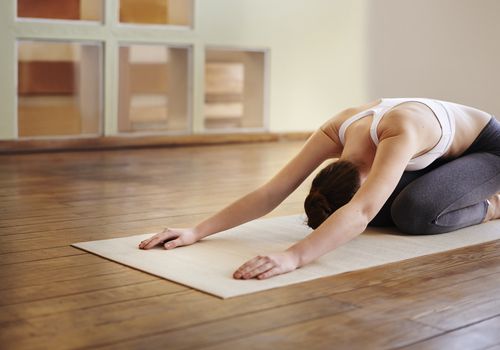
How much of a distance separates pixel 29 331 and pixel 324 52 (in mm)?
4804

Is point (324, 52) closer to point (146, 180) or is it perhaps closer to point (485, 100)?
point (485, 100)

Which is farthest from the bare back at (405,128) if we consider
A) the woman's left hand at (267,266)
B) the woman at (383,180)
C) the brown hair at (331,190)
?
the woman's left hand at (267,266)

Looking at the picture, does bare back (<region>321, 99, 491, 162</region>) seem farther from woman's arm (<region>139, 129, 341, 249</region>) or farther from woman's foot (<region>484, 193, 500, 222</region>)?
woman's foot (<region>484, 193, 500, 222</region>)

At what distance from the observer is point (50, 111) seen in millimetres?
6340

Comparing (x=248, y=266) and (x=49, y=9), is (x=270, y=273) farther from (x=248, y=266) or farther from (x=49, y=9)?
(x=49, y=9)

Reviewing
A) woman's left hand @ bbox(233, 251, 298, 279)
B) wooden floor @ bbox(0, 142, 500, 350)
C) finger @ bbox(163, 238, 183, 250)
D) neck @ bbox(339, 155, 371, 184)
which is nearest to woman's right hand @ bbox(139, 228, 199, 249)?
finger @ bbox(163, 238, 183, 250)

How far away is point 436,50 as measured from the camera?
5812 mm

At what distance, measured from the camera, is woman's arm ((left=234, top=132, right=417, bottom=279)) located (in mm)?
1991

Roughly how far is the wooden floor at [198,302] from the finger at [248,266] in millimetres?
113

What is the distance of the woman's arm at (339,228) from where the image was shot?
1.99 m

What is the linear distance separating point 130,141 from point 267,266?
335cm

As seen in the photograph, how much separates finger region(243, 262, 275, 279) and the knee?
0.71 meters

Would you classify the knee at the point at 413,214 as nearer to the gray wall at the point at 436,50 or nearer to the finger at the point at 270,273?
the finger at the point at 270,273

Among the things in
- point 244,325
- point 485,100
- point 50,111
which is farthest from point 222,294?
point 50,111
